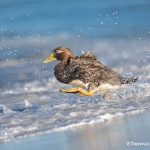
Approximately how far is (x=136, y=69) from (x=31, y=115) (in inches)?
183

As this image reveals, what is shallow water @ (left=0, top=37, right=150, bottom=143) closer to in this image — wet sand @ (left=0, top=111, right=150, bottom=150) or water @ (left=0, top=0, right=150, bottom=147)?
water @ (left=0, top=0, right=150, bottom=147)

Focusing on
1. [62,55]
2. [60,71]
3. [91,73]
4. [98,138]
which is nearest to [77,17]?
[62,55]

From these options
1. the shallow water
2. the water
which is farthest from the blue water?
the shallow water

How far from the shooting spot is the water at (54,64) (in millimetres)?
12867

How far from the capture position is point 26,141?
37.6 feet

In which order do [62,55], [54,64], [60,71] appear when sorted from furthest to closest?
[54,64]
[62,55]
[60,71]

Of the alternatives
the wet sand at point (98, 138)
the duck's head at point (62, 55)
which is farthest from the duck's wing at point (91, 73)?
the wet sand at point (98, 138)

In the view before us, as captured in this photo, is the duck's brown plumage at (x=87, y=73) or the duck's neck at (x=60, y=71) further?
the duck's neck at (x=60, y=71)

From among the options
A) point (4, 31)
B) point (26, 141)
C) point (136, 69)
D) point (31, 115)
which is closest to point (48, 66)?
point (136, 69)

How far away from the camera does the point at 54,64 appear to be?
1902 centimetres

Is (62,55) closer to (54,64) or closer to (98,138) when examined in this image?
(98,138)

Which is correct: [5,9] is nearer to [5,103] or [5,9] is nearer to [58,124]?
[5,103]

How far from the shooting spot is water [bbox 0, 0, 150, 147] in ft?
42.2

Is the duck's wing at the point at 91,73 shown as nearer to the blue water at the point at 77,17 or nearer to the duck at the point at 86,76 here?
the duck at the point at 86,76
